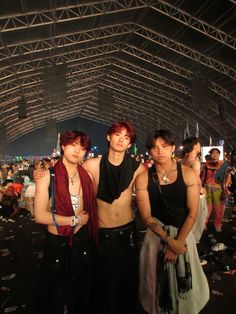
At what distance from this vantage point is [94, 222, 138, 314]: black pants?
2695 millimetres

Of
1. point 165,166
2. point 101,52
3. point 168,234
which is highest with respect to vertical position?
point 101,52

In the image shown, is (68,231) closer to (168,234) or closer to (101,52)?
(168,234)

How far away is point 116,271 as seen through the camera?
2.71 m

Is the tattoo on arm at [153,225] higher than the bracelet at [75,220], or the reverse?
the bracelet at [75,220]

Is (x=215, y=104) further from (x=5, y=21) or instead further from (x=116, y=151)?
(x=116, y=151)

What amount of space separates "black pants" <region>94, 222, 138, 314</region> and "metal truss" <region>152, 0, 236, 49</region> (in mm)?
13319

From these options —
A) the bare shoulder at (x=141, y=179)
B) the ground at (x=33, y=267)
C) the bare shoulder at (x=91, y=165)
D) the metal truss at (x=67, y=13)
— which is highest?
the metal truss at (x=67, y=13)

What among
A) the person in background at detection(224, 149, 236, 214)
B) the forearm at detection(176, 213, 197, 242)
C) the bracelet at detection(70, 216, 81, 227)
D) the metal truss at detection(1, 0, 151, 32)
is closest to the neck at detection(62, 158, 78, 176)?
the bracelet at detection(70, 216, 81, 227)

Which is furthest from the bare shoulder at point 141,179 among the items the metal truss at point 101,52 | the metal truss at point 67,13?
the metal truss at point 101,52

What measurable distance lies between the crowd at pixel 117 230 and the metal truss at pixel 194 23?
12943mm

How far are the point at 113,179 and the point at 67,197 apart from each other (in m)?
0.45

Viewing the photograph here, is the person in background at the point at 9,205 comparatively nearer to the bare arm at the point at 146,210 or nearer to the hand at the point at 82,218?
the hand at the point at 82,218

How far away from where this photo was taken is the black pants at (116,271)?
270cm

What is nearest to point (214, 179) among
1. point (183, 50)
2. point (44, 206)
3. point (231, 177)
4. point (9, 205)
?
point (231, 177)
